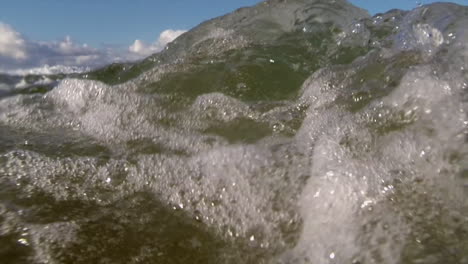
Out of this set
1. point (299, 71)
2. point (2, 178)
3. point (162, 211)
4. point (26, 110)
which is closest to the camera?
point (162, 211)

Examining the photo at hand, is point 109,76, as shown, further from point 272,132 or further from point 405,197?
point 405,197

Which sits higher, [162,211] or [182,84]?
[182,84]

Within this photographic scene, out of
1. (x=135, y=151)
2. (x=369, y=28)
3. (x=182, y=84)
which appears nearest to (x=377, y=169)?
(x=135, y=151)

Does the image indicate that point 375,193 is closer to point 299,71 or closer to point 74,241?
point 74,241

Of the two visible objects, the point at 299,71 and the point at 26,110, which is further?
the point at 299,71

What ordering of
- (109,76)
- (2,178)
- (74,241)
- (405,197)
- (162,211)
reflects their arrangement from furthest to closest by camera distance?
(109,76) → (2,178) → (162,211) → (405,197) → (74,241)

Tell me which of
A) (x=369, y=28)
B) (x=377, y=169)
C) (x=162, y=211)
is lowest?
(x=162, y=211)

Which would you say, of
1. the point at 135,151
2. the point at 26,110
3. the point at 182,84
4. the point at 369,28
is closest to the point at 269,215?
the point at 135,151
